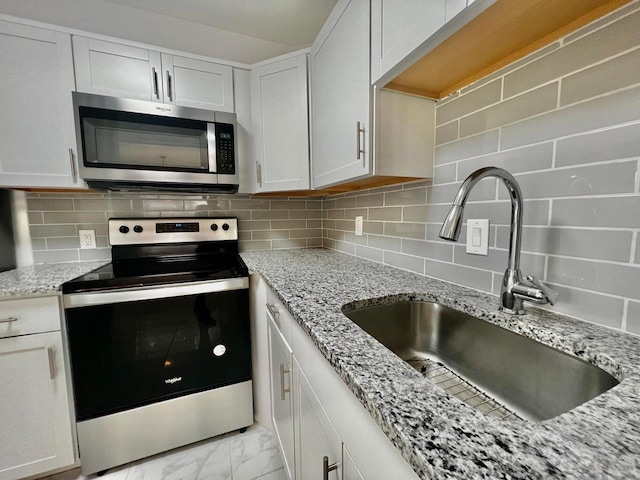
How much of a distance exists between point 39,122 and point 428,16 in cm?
170

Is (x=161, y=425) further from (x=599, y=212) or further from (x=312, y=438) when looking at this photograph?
(x=599, y=212)

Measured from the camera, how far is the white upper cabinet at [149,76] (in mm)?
1286

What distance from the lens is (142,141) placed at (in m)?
1.35

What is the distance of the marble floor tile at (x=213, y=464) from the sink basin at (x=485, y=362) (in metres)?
0.95

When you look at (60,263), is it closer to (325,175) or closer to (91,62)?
(91,62)

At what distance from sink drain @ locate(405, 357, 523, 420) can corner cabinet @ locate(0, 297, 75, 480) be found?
1423 millimetres

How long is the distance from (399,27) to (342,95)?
0.37m

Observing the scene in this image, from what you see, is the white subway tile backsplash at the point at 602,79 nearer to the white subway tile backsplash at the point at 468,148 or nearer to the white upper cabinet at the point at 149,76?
the white subway tile backsplash at the point at 468,148

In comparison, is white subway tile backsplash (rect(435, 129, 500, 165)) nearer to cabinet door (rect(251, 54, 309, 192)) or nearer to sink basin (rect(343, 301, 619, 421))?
sink basin (rect(343, 301, 619, 421))

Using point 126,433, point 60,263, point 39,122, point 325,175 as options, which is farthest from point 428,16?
point 60,263

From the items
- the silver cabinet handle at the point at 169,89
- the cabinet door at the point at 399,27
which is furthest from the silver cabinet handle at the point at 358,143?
the silver cabinet handle at the point at 169,89

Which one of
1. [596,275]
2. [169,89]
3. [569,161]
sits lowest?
[596,275]

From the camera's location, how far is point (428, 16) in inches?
25.9

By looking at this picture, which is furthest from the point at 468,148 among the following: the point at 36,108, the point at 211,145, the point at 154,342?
the point at 36,108
